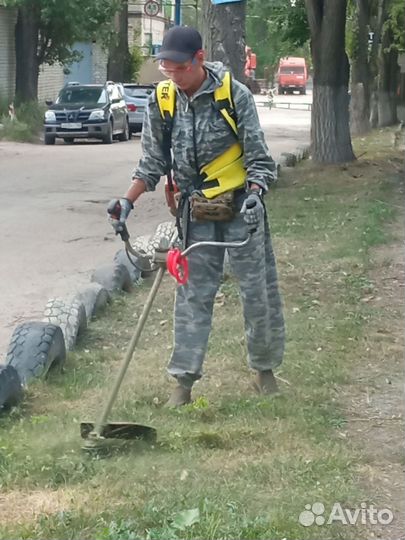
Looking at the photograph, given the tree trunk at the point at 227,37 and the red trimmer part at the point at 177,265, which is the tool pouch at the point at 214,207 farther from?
the tree trunk at the point at 227,37

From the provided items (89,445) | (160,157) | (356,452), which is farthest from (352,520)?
(160,157)

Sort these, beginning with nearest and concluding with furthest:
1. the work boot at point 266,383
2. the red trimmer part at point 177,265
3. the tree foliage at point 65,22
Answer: the red trimmer part at point 177,265 → the work boot at point 266,383 → the tree foliage at point 65,22

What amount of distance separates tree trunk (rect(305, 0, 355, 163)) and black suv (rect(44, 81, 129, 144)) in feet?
34.1

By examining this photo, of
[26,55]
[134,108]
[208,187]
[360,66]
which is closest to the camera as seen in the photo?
[208,187]

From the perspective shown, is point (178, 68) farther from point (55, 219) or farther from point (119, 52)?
point (119, 52)

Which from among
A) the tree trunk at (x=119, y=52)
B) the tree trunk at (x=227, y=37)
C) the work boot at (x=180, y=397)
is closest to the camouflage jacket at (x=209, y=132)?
the work boot at (x=180, y=397)

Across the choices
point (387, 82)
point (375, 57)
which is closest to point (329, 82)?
point (375, 57)

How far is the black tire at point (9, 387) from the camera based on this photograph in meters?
5.29

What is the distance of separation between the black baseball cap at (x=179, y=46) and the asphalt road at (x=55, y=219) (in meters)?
2.71

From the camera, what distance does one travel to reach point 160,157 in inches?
215

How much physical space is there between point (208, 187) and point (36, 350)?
140 cm

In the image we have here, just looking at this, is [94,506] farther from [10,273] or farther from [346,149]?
[346,149]

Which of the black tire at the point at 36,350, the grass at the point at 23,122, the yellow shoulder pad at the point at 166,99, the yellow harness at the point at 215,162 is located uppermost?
the yellow shoulder pad at the point at 166,99

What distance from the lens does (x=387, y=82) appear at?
110ft
